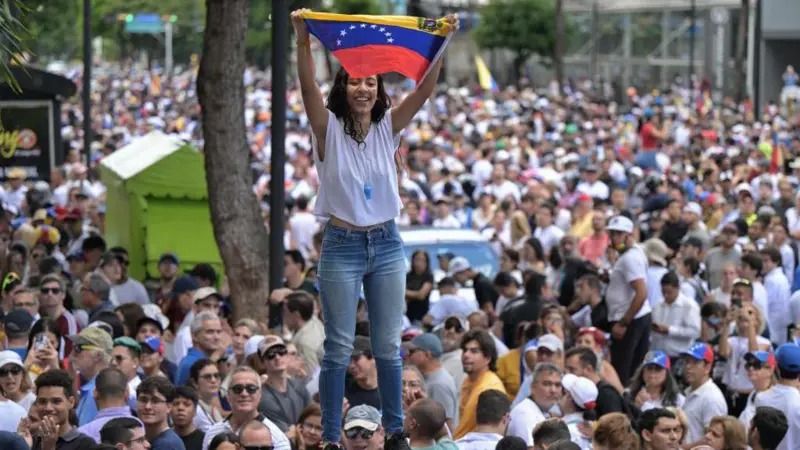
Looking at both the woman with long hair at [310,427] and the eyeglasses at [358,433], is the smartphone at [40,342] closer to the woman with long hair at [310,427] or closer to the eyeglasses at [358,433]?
the woman with long hair at [310,427]

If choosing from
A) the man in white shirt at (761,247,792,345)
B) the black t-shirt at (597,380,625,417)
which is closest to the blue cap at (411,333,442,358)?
the black t-shirt at (597,380,625,417)

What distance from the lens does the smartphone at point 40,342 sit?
1025 cm

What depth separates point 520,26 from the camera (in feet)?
209

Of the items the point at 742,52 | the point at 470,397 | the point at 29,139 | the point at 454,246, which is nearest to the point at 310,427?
the point at 470,397

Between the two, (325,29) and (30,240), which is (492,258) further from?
(325,29)

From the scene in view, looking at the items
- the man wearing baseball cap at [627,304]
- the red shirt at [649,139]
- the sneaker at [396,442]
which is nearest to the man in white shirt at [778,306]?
the man wearing baseball cap at [627,304]

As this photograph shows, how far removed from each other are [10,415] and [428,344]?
3092mm

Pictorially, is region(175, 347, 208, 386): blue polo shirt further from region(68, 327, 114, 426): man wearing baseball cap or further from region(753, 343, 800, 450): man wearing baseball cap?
region(753, 343, 800, 450): man wearing baseball cap

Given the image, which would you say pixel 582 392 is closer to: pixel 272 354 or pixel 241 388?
pixel 272 354

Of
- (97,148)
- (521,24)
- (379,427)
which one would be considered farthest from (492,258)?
(521,24)

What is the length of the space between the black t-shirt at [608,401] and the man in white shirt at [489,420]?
3.59 ft

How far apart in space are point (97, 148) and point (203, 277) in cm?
1740

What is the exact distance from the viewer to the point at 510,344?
13.9 metres

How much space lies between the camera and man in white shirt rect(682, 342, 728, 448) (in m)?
11.0
